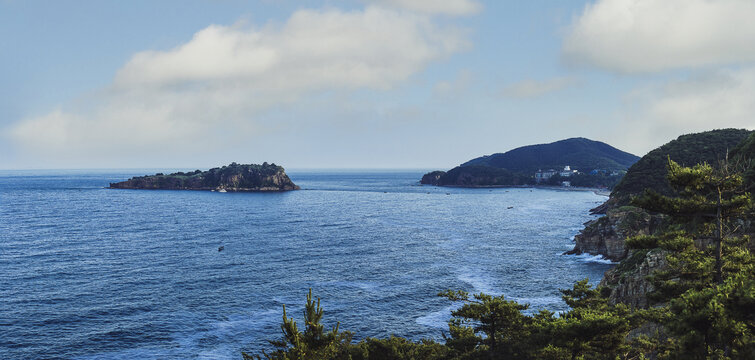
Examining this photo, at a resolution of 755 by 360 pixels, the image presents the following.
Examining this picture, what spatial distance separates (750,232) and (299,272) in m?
63.3

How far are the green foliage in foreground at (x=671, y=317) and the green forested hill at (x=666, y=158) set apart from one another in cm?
9860

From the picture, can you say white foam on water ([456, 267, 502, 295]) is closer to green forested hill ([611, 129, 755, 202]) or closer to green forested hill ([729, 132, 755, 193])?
green forested hill ([729, 132, 755, 193])

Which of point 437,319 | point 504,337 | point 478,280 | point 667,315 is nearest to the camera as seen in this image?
point 667,315

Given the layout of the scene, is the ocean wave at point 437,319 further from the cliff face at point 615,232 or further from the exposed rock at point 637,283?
the cliff face at point 615,232

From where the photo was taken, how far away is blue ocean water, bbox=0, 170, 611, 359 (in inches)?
1986

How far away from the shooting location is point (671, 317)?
73.3 ft

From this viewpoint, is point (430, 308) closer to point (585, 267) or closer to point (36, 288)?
point (585, 267)

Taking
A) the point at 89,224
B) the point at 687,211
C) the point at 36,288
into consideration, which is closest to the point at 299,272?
the point at 36,288

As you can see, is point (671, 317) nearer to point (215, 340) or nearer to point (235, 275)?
point (215, 340)

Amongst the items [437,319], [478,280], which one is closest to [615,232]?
[478,280]

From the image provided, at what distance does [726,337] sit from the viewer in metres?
18.8

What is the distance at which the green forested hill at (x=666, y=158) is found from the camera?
12156cm

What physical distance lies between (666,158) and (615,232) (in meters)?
55.1

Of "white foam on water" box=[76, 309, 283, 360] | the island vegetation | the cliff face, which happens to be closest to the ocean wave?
the island vegetation
